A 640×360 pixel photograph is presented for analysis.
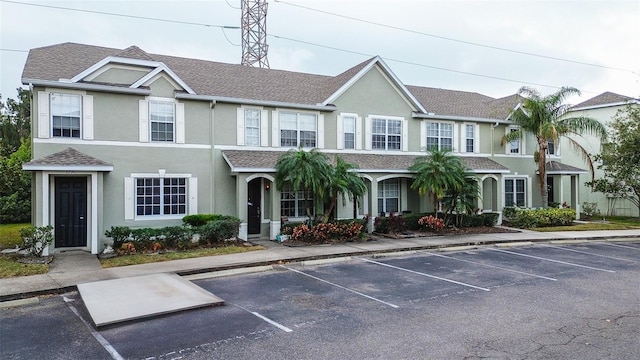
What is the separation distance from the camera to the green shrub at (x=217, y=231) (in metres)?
15.2

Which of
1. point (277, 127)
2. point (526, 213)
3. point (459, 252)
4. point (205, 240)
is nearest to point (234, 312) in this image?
point (205, 240)

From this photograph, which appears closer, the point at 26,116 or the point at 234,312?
the point at 234,312

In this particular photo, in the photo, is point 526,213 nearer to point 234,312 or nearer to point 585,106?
point 585,106

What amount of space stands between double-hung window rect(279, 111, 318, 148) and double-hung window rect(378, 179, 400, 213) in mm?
4280

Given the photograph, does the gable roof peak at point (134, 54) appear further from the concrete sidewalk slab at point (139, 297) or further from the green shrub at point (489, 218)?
the green shrub at point (489, 218)

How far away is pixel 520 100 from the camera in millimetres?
24406

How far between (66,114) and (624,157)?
28034 millimetres

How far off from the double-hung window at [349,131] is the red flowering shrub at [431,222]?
15.5 feet

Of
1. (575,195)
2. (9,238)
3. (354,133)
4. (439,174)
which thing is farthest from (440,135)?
(9,238)

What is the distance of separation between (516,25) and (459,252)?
40.7 feet

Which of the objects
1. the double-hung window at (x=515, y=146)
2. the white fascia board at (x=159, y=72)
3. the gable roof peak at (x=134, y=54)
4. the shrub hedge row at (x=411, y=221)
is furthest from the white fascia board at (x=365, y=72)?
the gable roof peak at (x=134, y=54)

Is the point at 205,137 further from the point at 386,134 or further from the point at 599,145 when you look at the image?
the point at 599,145

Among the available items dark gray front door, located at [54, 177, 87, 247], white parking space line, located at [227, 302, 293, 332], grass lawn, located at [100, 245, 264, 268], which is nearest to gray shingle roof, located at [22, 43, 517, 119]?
dark gray front door, located at [54, 177, 87, 247]

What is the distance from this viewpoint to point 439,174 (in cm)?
1878
